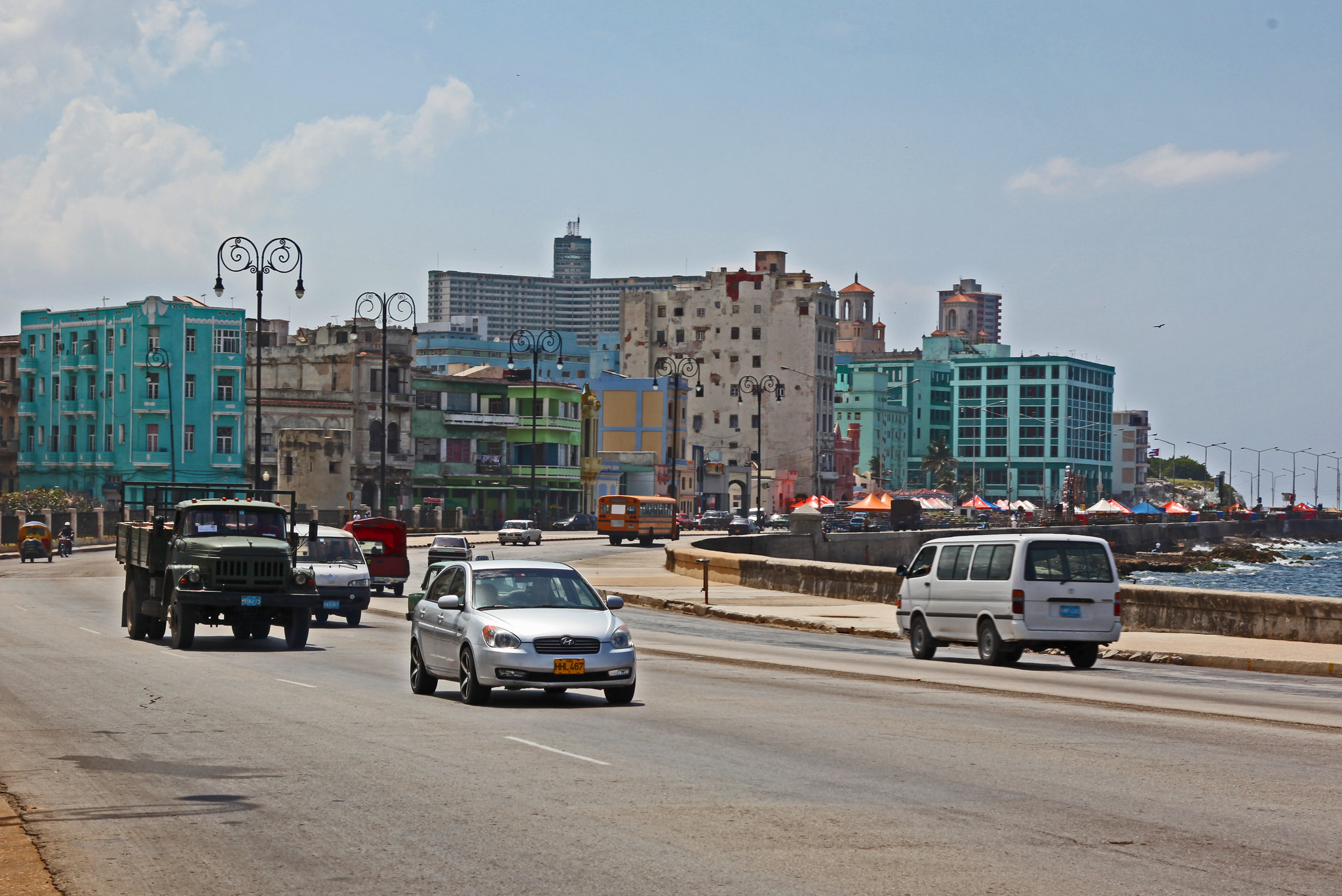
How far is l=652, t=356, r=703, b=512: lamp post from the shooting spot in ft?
355

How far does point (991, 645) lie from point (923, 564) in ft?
7.16

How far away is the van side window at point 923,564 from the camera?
26.9 m

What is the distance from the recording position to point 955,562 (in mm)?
26188

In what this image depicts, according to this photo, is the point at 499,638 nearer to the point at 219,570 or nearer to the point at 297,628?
the point at 219,570

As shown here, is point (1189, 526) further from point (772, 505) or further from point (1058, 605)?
point (1058, 605)

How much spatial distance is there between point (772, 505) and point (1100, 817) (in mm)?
163526

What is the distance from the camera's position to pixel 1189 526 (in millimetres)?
167875

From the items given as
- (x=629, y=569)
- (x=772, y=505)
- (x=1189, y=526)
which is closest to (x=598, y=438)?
(x=772, y=505)

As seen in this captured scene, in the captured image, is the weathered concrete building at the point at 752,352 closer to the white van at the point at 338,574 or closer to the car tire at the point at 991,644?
the white van at the point at 338,574

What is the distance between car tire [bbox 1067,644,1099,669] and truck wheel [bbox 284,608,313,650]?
1248 centimetres

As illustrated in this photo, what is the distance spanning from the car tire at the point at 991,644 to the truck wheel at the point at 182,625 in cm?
1264

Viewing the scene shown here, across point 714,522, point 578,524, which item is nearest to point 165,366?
point 578,524

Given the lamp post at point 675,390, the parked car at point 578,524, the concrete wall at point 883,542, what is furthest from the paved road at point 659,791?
the parked car at point 578,524

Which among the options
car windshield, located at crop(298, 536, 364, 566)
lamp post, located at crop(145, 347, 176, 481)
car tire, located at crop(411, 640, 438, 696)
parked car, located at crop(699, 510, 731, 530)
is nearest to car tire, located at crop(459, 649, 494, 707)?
car tire, located at crop(411, 640, 438, 696)
